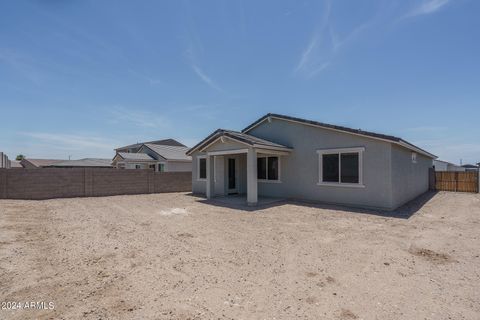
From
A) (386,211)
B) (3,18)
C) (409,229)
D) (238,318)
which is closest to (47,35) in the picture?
(3,18)

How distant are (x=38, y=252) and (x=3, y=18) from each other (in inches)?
291

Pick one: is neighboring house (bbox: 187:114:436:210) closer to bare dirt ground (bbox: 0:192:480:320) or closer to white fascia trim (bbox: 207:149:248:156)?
white fascia trim (bbox: 207:149:248:156)

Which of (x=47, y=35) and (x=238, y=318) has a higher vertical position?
(x=47, y=35)

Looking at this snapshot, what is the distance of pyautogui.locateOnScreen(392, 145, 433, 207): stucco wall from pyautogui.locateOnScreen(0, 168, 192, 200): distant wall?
13300 mm

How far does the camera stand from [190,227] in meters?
7.55

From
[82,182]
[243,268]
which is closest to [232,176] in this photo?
[82,182]

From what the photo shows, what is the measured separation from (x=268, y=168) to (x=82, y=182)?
1087cm

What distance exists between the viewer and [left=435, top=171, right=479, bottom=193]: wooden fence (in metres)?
17.2

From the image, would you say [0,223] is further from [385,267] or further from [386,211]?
[386,211]

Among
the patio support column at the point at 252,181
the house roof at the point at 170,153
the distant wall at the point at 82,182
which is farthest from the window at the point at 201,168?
the house roof at the point at 170,153

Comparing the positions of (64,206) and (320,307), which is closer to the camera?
(320,307)

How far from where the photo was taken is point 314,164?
1192 centimetres

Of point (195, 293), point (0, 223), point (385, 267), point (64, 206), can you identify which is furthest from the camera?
point (64, 206)

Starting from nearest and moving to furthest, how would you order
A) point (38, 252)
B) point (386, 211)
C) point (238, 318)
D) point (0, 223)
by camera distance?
1. point (238, 318)
2. point (38, 252)
3. point (0, 223)
4. point (386, 211)
